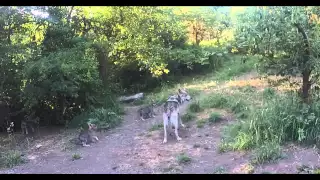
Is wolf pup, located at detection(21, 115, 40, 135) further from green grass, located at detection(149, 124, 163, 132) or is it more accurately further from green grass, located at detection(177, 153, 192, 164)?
green grass, located at detection(177, 153, 192, 164)

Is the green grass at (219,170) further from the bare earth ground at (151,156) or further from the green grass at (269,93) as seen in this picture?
the green grass at (269,93)

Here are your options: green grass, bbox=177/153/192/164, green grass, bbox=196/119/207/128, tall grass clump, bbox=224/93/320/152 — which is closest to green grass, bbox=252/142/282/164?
tall grass clump, bbox=224/93/320/152

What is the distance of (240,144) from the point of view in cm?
723

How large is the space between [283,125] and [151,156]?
8.92 ft

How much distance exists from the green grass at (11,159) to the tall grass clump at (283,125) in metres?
4.55

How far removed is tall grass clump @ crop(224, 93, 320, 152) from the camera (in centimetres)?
694

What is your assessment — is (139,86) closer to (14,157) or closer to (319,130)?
(14,157)

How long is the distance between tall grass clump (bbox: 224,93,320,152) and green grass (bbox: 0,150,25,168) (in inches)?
Answer: 179

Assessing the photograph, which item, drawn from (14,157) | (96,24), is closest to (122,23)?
(96,24)

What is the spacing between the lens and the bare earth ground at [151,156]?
6543 millimetres

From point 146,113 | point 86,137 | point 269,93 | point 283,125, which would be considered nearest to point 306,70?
point 283,125

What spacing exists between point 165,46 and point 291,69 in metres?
8.43

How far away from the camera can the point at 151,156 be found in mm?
7590

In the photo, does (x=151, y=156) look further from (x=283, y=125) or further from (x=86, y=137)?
(x=283, y=125)
